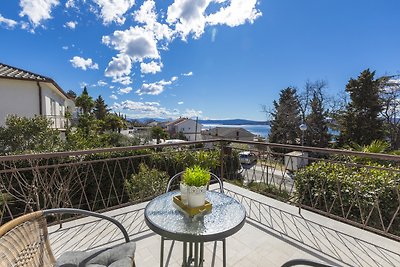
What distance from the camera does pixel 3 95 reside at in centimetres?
947

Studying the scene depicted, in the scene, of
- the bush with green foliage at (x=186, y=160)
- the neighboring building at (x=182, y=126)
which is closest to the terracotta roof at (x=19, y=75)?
the bush with green foliage at (x=186, y=160)

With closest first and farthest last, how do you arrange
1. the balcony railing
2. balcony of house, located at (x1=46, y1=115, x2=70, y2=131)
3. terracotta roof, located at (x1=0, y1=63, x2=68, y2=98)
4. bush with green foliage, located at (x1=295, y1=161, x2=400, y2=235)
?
→ the balcony railing
bush with green foliage, located at (x1=295, y1=161, x2=400, y2=235)
terracotta roof, located at (x1=0, y1=63, x2=68, y2=98)
balcony of house, located at (x1=46, y1=115, x2=70, y2=131)

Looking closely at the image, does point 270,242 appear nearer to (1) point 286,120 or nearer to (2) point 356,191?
(2) point 356,191

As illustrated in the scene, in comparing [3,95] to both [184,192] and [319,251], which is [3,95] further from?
[319,251]

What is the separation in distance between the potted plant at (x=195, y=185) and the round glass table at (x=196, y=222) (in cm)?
10

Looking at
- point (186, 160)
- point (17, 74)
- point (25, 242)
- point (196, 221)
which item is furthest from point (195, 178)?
point (17, 74)

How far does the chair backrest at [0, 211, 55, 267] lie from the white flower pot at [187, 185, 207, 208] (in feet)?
2.83

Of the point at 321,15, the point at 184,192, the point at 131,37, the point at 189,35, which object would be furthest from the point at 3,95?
the point at 321,15

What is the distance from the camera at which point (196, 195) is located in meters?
1.43

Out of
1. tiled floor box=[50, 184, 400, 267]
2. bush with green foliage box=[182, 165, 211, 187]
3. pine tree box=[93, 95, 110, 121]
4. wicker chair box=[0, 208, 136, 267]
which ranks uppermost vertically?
pine tree box=[93, 95, 110, 121]

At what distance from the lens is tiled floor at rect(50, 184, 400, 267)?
2010 mm

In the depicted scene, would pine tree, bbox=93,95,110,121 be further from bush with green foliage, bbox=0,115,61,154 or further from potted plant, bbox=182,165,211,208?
potted plant, bbox=182,165,211,208

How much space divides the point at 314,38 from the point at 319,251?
42.7ft

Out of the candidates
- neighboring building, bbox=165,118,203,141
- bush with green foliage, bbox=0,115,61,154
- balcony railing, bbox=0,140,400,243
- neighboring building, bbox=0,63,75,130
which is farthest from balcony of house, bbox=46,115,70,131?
neighboring building, bbox=165,118,203,141
